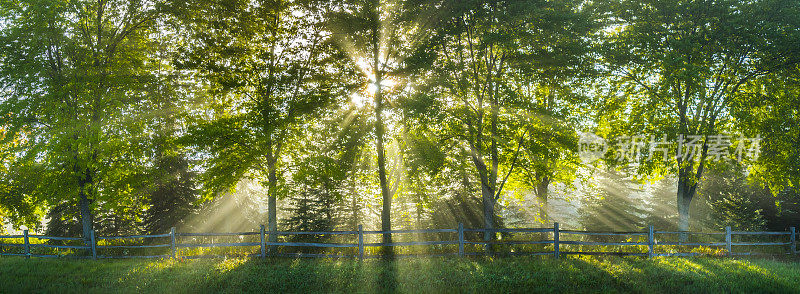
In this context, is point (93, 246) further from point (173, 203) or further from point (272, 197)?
point (173, 203)

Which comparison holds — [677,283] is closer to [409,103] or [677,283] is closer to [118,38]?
[409,103]

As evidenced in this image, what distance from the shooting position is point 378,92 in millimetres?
18344

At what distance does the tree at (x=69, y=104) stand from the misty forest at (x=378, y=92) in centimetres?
10

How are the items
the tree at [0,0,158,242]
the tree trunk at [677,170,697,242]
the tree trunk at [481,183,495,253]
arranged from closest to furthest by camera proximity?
the tree at [0,0,158,242] < the tree trunk at [481,183,495,253] < the tree trunk at [677,170,697,242]

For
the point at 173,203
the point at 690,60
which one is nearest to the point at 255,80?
the point at 173,203

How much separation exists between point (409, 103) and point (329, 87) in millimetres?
3868

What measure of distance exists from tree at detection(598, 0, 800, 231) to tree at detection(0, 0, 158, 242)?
23.5 metres

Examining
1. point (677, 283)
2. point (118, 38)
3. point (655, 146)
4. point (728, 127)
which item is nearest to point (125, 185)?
point (118, 38)

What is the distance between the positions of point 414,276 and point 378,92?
28.3 ft

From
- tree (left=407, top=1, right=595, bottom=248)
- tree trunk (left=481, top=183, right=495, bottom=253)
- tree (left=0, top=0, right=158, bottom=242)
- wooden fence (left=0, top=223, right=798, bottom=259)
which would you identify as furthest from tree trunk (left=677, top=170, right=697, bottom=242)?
tree (left=0, top=0, right=158, bottom=242)

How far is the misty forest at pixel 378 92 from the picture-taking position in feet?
58.8

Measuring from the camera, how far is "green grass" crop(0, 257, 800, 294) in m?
11.9

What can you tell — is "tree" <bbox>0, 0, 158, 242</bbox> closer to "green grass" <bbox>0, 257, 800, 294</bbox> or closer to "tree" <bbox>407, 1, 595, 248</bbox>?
"green grass" <bbox>0, 257, 800, 294</bbox>

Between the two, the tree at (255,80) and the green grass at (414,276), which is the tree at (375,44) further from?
the green grass at (414,276)
